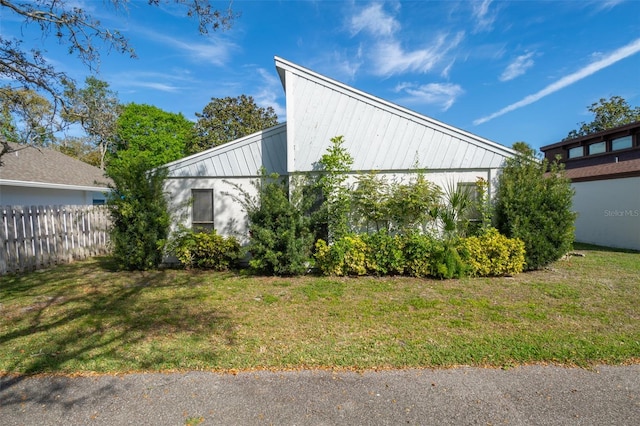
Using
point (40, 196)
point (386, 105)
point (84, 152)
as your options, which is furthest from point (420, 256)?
point (84, 152)

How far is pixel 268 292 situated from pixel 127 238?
4081mm

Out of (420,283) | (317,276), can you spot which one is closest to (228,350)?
(317,276)

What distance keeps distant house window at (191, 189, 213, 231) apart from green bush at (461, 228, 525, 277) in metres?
6.45

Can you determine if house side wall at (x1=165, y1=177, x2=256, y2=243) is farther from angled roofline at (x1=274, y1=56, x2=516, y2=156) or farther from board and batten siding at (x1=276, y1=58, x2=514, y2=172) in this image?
angled roofline at (x1=274, y1=56, x2=516, y2=156)

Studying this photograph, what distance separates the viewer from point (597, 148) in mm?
16172

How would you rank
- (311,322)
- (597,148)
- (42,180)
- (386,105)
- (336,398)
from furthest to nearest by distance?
(597,148)
(42,180)
(386,105)
(311,322)
(336,398)

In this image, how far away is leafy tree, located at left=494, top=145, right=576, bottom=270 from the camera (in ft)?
24.1

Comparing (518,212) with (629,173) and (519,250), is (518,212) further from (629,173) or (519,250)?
(629,173)

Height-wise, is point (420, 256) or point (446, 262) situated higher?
point (420, 256)

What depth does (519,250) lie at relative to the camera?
7141 millimetres

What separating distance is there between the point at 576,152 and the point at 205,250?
20226mm

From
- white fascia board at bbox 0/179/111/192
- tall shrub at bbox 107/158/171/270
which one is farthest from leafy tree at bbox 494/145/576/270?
white fascia board at bbox 0/179/111/192

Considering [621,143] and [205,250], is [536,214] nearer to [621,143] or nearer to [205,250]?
[205,250]

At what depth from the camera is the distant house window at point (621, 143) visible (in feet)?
47.3
